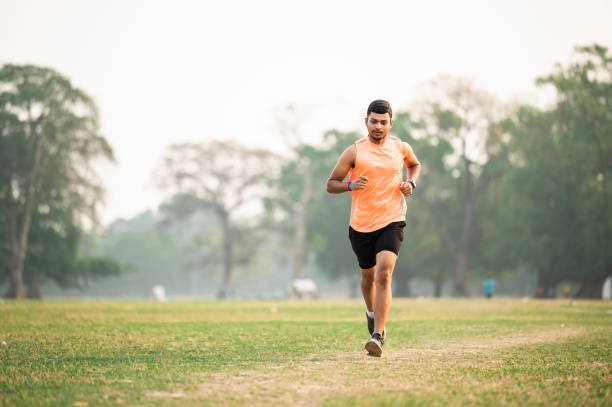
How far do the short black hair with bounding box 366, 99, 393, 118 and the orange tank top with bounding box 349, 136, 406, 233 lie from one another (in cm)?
35

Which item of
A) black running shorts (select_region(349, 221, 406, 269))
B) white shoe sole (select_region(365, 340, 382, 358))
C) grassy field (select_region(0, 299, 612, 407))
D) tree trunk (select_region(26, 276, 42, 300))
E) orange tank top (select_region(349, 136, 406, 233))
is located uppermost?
orange tank top (select_region(349, 136, 406, 233))

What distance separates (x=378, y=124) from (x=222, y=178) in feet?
160

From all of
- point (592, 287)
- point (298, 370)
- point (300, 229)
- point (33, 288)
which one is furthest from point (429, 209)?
Answer: point (298, 370)

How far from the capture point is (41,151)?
3634 centimetres

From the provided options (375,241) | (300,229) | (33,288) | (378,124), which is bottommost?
(33,288)

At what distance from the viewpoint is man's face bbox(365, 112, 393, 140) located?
6723 mm

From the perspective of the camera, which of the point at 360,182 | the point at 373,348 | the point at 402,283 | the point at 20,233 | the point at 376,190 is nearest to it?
the point at 373,348

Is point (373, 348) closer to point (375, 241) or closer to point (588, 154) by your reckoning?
point (375, 241)

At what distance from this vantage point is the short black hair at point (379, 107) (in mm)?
6742

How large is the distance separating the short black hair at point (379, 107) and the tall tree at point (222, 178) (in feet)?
157

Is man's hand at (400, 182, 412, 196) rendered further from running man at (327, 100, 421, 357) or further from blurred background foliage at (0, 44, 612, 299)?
blurred background foliage at (0, 44, 612, 299)

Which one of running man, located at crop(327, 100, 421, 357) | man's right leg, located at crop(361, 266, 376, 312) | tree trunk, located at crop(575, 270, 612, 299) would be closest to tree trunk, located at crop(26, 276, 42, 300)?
tree trunk, located at crop(575, 270, 612, 299)

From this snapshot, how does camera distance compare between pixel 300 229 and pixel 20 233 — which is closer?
pixel 20 233

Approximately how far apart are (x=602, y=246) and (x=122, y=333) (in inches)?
1230
